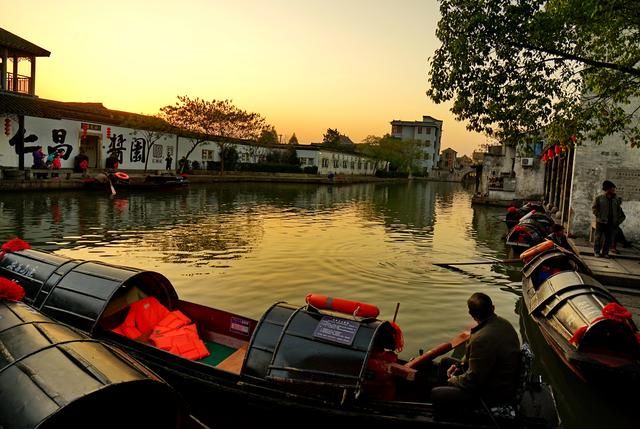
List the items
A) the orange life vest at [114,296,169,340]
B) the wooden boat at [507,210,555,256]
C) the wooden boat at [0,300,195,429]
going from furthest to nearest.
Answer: the wooden boat at [507,210,555,256]
the orange life vest at [114,296,169,340]
the wooden boat at [0,300,195,429]

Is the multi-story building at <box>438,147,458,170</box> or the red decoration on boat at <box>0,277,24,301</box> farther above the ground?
the multi-story building at <box>438,147,458,170</box>

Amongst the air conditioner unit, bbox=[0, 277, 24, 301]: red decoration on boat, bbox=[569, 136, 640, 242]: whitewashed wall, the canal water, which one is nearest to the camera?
bbox=[0, 277, 24, 301]: red decoration on boat

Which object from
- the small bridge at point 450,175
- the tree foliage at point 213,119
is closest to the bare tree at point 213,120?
the tree foliage at point 213,119

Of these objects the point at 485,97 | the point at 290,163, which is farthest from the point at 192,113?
the point at 485,97

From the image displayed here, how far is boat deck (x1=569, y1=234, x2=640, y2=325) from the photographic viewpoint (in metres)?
11.0

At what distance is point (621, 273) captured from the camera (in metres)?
12.0

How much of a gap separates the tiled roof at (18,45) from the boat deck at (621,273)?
34312 millimetres

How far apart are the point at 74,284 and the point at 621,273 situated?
12127 millimetres

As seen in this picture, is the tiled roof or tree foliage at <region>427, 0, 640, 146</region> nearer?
tree foliage at <region>427, 0, 640, 146</region>

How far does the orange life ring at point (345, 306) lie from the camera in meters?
6.18

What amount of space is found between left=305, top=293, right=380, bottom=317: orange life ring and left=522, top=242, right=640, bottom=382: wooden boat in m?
3.39

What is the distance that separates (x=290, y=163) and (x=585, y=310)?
65032 mm

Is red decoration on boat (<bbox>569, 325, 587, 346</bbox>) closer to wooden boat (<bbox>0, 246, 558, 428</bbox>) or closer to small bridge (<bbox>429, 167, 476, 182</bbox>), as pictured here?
wooden boat (<bbox>0, 246, 558, 428</bbox>)

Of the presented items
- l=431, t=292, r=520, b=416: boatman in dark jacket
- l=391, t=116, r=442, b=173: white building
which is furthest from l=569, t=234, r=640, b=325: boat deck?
l=391, t=116, r=442, b=173: white building
